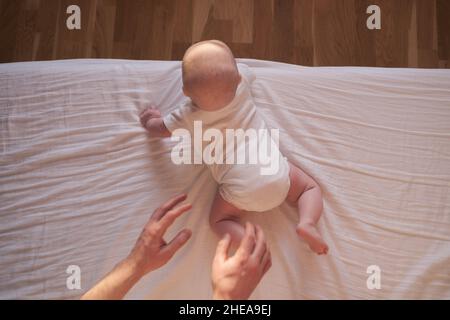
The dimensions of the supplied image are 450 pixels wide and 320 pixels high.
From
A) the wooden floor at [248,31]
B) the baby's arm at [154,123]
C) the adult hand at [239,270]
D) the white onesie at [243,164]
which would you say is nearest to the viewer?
the adult hand at [239,270]

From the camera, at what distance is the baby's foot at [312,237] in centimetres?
85

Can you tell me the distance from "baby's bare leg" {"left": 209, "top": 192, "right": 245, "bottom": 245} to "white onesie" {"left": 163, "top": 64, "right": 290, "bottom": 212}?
2cm

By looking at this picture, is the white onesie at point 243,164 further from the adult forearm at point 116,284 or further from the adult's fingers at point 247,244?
the adult forearm at point 116,284

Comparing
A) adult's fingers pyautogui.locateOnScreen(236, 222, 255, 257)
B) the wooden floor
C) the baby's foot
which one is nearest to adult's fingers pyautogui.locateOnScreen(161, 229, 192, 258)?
adult's fingers pyautogui.locateOnScreen(236, 222, 255, 257)

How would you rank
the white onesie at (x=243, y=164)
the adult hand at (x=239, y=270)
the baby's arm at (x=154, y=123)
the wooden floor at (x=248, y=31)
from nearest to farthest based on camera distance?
the adult hand at (x=239, y=270)
the white onesie at (x=243, y=164)
the baby's arm at (x=154, y=123)
the wooden floor at (x=248, y=31)

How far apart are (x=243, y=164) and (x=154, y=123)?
0.80 ft

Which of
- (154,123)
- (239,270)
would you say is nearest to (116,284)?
(239,270)

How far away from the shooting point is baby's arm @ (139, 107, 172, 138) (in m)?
0.98

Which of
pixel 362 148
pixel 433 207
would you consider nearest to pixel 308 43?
pixel 362 148

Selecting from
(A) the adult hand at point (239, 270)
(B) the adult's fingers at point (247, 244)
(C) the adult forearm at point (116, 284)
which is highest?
(B) the adult's fingers at point (247, 244)

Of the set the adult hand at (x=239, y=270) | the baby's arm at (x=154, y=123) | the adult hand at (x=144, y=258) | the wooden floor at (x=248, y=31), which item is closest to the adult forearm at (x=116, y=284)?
the adult hand at (x=144, y=258)

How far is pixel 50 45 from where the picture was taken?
140cm

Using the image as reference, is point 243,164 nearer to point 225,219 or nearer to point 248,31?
point 225,219

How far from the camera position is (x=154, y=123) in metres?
0.98
